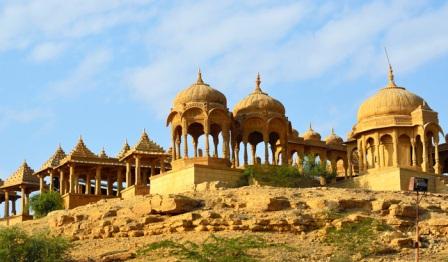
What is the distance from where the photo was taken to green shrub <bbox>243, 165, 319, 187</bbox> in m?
40.5

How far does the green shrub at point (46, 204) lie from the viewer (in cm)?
4419

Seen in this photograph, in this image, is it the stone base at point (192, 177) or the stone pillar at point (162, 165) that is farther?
the stone pillar at point (162, 165)

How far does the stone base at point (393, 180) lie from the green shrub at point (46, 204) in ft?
41.3

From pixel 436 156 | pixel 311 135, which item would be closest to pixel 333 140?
pixel 311 135

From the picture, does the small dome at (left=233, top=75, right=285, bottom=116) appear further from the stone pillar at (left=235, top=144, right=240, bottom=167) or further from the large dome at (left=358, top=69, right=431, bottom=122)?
the large dome at (left=358, top=69, right=431, bottom=122)

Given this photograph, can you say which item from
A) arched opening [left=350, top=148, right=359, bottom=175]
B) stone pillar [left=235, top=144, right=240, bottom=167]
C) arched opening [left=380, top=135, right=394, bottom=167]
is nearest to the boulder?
stone pillar [left=235, top=144, right=240, bottom=167]

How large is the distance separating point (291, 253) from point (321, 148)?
21154 mm

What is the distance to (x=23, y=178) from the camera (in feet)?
170

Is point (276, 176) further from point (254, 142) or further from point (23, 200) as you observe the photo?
point (23, 200)

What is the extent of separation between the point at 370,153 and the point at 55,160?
1477cm

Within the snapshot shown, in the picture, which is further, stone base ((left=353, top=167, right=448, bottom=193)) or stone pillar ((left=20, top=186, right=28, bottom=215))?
stone pillar ((left=20, top=186, right=28, bottom=215))

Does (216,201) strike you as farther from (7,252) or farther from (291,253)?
(7,252)

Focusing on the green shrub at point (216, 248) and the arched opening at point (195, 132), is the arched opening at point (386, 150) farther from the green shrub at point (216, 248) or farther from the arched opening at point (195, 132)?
the green shrub at point (216, 248)

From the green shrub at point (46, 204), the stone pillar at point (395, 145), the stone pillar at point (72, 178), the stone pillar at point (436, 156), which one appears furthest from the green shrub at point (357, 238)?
the stone pillar at point (72, 178)
